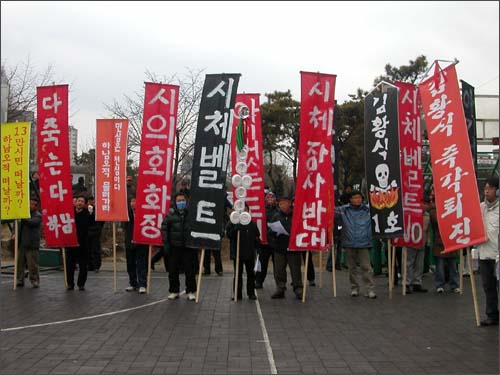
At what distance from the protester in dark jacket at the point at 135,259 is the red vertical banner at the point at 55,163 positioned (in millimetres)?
1065

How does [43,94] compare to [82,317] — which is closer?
[82,317]

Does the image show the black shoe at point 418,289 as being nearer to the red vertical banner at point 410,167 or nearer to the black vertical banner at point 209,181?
the red vertical banner at point 410,167

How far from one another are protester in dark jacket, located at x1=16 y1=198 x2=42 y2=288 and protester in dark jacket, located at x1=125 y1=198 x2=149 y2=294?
Answer: 2.06 m

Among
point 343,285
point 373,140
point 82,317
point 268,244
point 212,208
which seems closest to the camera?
point 82,317

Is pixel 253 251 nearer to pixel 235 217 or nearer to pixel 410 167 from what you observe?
pixel 235 217

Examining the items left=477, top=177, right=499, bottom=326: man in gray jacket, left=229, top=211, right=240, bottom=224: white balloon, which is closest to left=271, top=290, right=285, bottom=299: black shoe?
left=229, top=211, right=240, bottom=224: white balloon

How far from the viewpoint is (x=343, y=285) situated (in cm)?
1309

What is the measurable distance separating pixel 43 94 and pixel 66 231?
2.78 metres

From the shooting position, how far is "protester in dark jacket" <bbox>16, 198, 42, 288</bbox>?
12172 millimetres

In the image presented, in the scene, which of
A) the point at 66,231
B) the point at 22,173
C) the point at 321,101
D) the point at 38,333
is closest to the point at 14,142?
the point at 22,173

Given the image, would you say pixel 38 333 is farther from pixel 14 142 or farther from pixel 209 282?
pixel 209 282

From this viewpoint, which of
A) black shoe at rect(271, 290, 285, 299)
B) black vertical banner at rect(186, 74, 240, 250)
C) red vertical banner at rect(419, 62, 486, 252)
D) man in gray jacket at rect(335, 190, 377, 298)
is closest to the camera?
red vertical banner at rect(419, 62, 486, 252)

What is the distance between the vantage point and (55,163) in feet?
38.0

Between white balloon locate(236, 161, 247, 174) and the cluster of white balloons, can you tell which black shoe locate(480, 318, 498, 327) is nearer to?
the cluster of white balloons
